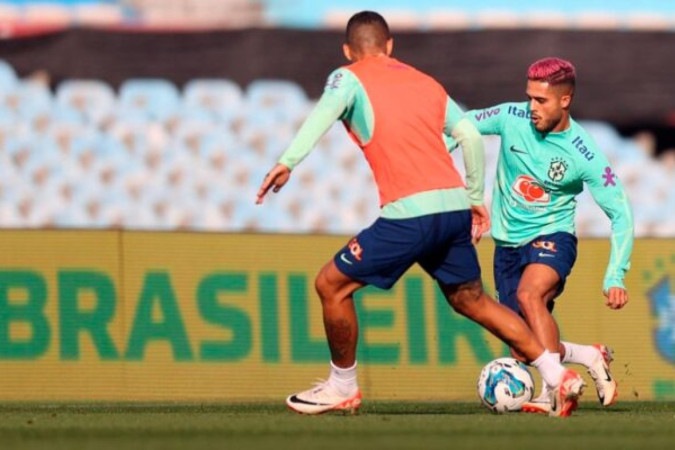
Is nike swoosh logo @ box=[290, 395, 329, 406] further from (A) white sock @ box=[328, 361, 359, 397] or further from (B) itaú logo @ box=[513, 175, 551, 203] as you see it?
(B) itaú logo @ box=[513, 175, 551, 203]

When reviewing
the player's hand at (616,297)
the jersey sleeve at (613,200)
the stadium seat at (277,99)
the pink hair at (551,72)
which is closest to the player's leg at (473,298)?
the player's hand at (616,297)

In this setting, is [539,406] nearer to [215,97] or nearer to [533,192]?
[533,192]

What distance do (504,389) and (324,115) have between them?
208 cm

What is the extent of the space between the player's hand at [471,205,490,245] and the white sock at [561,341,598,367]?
1.46 metres

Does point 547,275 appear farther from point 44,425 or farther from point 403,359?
point 403,359

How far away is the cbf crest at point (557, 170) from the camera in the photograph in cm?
953

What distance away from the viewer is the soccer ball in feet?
30.6

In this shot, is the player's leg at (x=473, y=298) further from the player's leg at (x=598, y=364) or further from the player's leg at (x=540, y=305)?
the player's leg at (x=598, y=364)

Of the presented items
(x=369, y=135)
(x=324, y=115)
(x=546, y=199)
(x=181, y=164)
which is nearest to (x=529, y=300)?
(x=546, y=199)

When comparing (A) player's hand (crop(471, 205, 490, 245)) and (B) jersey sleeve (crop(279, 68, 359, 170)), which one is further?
(A) player's hand (crop(471, 205, 490, 245))

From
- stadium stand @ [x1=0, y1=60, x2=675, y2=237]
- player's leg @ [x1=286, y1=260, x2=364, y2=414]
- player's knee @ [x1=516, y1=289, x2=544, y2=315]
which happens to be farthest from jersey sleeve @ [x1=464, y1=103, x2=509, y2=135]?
stadium stand @ [x1=0, y1=60, x2=675, y2=237]

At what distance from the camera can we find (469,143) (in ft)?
28.0

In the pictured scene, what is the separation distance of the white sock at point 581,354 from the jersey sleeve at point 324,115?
2.41 metres

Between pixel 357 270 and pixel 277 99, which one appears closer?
pixel 357 270
